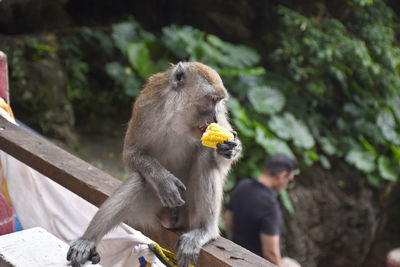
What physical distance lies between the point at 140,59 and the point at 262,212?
401 centimetres

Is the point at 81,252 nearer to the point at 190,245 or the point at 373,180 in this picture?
the point at 190,245

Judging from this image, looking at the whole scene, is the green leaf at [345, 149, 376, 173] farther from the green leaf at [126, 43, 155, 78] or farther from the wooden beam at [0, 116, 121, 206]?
the wooden beam at [0, 116, 121, 206]

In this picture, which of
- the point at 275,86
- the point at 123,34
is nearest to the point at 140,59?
the point at 123,34

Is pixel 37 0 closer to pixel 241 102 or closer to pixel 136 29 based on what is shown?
pixel 136 29

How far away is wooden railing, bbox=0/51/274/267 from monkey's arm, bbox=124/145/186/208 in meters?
0.17

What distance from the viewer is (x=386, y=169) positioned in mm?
7691

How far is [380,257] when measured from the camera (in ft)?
23.6

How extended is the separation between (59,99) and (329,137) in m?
4.72

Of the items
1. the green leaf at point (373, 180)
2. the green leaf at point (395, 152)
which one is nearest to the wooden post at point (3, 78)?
the green leaf at point (373, 180)

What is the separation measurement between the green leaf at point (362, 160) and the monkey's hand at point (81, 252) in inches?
247

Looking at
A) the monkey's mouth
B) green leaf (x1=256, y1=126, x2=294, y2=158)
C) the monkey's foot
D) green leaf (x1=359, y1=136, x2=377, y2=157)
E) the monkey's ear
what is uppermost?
the monkey's ear

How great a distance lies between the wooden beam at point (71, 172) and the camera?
2141mm

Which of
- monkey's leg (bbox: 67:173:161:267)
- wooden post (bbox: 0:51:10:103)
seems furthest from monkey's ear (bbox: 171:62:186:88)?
wooden post (bbox: 0:51:10:103)

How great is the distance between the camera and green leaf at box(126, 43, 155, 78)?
7184 mm
